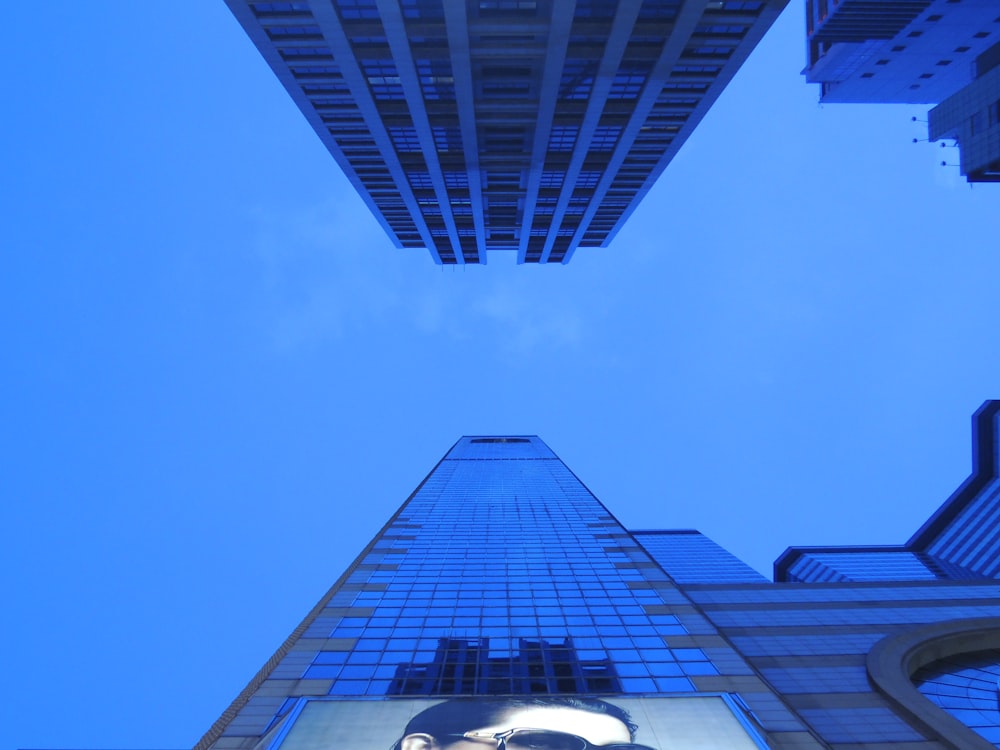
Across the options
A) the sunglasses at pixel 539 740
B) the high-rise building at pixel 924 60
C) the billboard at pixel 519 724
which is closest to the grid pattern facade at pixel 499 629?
the billboard at pixel 519 724

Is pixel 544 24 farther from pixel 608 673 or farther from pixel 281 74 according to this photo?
pixel 608 673

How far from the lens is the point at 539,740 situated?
1847 cm

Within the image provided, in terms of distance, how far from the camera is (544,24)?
42000mm

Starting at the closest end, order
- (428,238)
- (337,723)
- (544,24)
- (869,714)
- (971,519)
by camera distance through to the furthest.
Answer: (337,723) → (869,714) → (544,24) → (428,238) → (971,519)

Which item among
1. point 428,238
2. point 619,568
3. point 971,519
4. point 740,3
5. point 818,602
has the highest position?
point 740,3

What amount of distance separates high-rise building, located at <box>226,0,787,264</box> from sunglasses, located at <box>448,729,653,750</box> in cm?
3915

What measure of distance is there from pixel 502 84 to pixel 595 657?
42221 mm

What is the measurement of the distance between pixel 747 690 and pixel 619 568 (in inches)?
643

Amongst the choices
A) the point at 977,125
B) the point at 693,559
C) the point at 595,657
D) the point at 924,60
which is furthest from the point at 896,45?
the point at 693,559

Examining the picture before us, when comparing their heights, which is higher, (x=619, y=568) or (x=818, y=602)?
(x=619, y=568)

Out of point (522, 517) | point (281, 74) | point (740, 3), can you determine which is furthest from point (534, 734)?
point (281, 74)

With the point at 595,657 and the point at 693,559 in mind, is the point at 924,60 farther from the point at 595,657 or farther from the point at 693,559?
the point at 595,657

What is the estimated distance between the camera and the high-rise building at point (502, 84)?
4188cm

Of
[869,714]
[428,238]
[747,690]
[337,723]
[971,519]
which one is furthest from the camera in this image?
[971,519]
